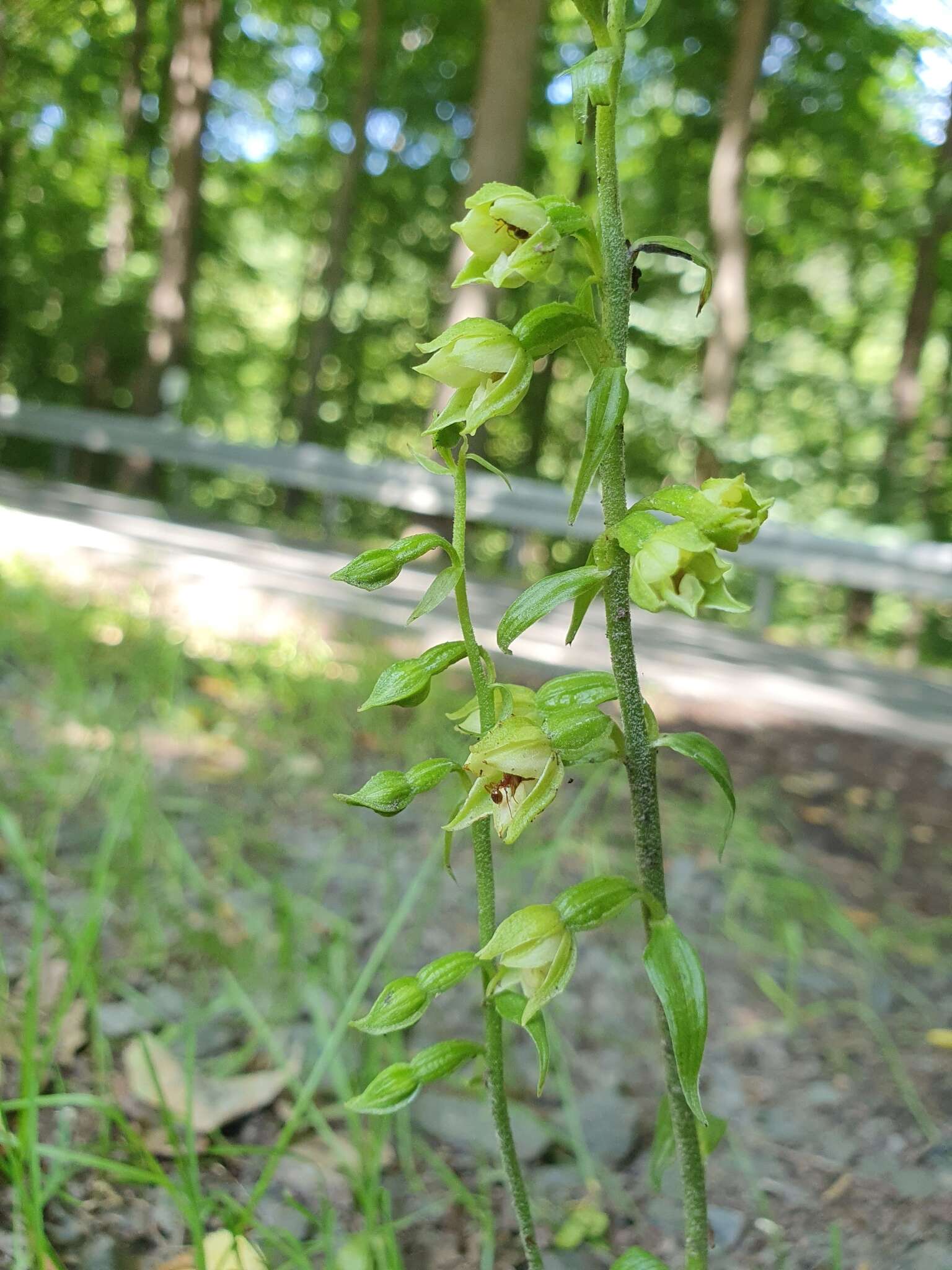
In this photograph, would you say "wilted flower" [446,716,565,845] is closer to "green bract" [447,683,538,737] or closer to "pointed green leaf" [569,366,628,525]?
"green bract" [447,683,538,737]

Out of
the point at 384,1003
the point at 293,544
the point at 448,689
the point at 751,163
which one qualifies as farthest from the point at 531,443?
the point at 384,1003

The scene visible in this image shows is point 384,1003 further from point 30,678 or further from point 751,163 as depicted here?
point 751,163

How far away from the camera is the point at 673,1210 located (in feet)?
4.95

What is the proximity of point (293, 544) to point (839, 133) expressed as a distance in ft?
23.7

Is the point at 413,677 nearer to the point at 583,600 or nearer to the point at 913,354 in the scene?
the point at 583,600

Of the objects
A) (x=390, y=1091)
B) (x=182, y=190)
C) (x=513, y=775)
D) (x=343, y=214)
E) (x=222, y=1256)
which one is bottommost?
(x=222, y=1256)

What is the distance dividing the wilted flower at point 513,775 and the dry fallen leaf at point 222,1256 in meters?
0.56

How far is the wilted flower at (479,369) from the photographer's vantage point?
0.92 m

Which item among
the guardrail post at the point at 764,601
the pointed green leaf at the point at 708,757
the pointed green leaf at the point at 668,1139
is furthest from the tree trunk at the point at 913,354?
the pointed green leaf at the point at 708,757

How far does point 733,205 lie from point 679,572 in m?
8.93

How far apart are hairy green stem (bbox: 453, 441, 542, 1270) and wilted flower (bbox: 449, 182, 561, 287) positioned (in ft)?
0.51

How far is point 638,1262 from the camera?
104 cm

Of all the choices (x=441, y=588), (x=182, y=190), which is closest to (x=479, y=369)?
(x=441, y=588)

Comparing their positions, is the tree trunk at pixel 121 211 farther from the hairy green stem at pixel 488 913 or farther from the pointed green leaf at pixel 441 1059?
the pointed green leaf at pixel 441 1059
